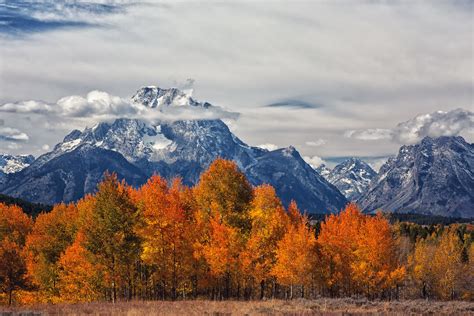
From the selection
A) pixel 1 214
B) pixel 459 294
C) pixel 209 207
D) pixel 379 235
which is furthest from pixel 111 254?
pixel 459 294

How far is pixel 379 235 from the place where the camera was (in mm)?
73812

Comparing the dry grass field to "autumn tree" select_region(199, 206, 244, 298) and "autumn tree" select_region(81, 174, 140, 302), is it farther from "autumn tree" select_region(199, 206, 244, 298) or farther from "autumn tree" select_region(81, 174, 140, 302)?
"autumn tree" select_region(199, 206, 244, 298)

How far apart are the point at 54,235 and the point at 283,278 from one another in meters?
37.6

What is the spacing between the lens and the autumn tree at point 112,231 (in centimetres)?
5500

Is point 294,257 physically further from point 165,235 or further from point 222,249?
point 165,235

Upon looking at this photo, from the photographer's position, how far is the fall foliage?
182ft

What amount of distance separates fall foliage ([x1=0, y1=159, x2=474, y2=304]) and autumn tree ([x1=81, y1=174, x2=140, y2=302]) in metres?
0.11

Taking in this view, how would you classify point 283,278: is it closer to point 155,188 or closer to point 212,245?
point 212,245

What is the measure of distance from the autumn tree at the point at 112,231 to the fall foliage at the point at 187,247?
113 millimetres

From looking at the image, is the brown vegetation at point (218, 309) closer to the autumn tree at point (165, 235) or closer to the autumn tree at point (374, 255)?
the autumn tree at point (165, 235)

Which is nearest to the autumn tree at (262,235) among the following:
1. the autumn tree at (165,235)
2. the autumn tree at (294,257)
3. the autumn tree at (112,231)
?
the autumn tree at (294,257)

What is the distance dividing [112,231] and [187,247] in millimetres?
8574

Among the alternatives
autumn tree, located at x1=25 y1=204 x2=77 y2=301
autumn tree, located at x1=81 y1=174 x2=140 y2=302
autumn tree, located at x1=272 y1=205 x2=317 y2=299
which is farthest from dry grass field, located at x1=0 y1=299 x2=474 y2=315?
autumn tree, located at x1=25 y1=204 x2=77 y2=301

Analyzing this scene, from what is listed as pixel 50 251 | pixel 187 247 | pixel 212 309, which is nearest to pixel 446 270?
pixel 187 247
